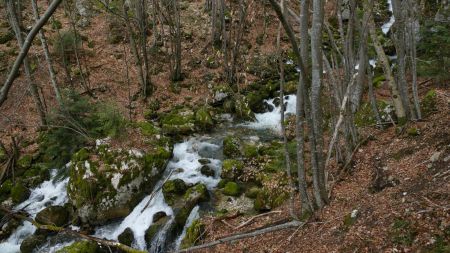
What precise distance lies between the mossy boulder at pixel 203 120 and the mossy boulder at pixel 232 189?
3.68 meters

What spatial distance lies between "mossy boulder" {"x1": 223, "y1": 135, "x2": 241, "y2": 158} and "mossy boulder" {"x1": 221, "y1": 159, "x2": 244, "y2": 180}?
661mm

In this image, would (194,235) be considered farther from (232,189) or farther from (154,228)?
(232,189)

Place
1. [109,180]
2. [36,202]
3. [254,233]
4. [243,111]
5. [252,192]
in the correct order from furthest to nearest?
[243,111] → [36,202] → [109,180] → [252,192] → [254,233]

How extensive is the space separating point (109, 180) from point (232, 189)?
3.17 metres

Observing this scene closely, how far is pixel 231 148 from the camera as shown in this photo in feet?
35.5

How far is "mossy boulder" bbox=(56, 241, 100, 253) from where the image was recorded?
7.05 m

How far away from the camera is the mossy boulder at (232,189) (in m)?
8.99

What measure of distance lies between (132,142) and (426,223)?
8342 millimetres

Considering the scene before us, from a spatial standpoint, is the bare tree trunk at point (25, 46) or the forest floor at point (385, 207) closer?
the bare tree trunk at point (25, 46)

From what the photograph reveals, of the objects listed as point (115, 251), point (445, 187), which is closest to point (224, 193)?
point (115, 251)

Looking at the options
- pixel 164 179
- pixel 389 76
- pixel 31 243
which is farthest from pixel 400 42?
pixel 31 243

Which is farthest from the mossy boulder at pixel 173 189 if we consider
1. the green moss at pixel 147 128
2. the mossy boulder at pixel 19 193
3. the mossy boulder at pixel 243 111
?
the mossy boulder at pixel 243 111

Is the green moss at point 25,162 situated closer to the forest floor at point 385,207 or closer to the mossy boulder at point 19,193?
the mossy boulder at point 19,193

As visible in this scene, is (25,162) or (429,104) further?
(25,162)
